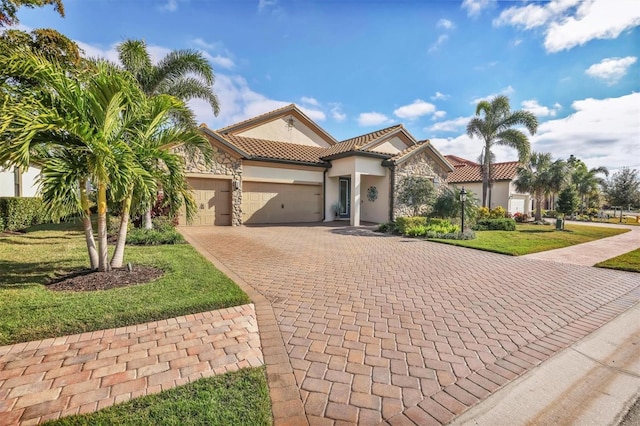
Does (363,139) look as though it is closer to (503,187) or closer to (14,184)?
(503,187)

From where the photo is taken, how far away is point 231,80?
1452 cm

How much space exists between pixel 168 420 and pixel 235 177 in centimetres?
1438

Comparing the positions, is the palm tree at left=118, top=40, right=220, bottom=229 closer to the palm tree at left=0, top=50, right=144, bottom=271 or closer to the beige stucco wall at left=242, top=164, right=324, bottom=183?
the beige stucco wall at left=242, top=164, right=324, bottom=183

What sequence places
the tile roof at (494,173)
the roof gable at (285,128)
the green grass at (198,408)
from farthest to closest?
1. the tile roof at (494,173)
2. the roof gable at (285,128)
3. the green grass at (198,408)

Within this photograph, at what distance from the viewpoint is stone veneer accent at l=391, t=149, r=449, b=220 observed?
1694cm

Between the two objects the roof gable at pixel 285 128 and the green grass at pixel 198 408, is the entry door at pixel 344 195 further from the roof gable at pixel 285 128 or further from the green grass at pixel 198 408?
the green grass at pixel 198 408

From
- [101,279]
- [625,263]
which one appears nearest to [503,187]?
[625,263]

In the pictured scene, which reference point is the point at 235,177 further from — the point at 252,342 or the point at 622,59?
the point at 622,59

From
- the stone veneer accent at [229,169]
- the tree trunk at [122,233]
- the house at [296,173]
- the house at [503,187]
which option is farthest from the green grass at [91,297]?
the house at [503,187]

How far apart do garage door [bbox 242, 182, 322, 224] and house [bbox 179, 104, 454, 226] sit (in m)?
0.06

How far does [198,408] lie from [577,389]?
12.0 ft

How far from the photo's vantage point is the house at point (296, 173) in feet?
51.1

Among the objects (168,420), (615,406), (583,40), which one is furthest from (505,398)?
(583,40)

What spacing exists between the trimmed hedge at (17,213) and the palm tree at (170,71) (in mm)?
5881
